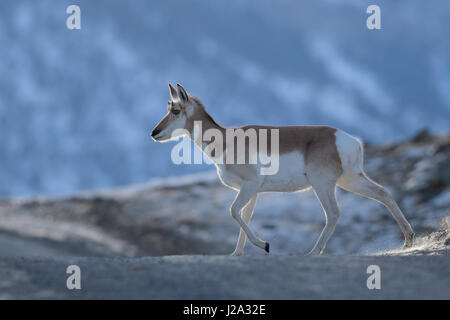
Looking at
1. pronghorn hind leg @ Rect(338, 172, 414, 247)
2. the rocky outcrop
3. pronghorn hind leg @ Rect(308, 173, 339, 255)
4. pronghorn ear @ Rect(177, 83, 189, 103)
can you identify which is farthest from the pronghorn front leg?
the rocky outcrop

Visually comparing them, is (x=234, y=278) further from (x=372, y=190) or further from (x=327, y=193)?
(x=372, y=190)

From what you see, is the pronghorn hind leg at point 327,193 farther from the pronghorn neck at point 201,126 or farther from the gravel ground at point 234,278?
the pronghorn neck at point 201,126

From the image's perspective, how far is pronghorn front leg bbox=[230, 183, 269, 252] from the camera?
951cm

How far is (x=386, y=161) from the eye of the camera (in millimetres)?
26391

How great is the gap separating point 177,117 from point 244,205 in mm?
1992

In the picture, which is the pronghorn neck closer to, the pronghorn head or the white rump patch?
the pronghorn head

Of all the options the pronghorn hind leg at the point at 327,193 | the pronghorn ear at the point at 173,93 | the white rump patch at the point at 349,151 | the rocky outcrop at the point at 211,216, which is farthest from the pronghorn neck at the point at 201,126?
the rocky outcrop at the point at 211,216

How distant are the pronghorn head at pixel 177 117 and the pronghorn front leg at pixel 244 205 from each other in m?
1.63

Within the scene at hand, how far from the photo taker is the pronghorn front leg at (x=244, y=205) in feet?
31.2

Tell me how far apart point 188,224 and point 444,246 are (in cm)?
1503

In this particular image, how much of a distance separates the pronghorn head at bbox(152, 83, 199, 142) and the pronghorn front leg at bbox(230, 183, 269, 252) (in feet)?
5.35

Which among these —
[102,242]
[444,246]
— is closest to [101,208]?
[102,242]
